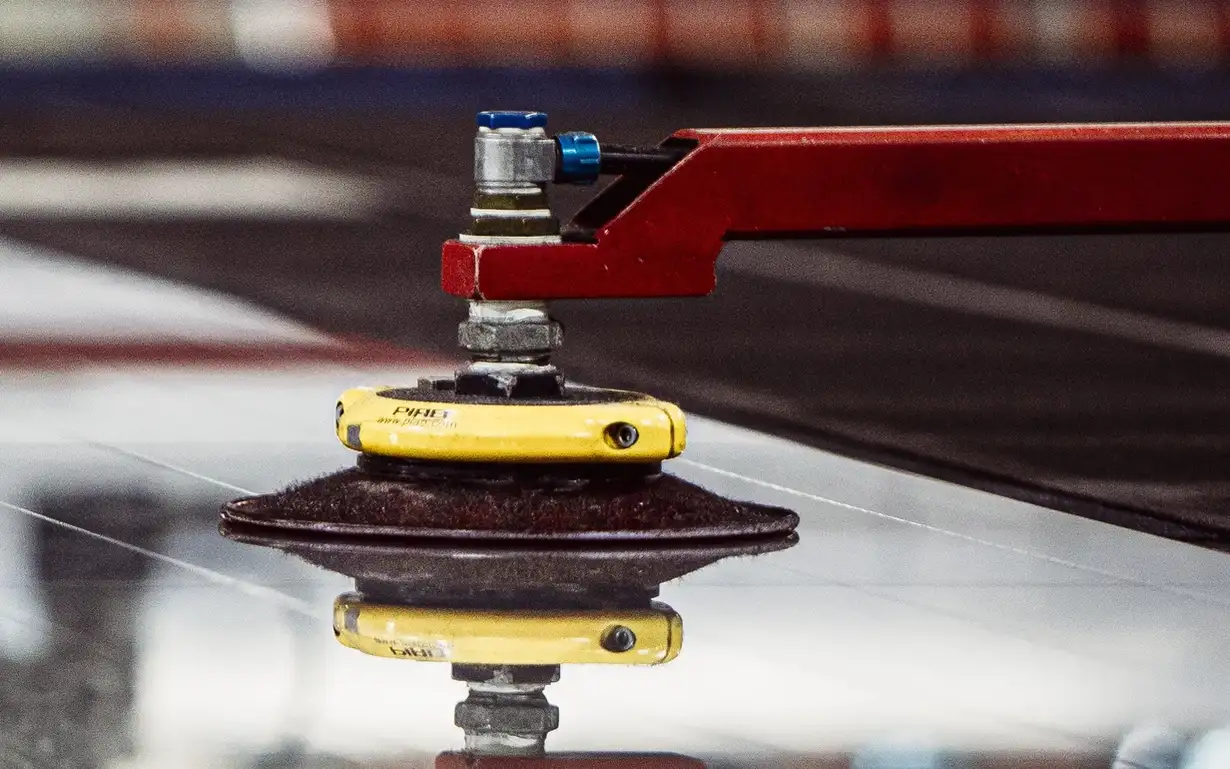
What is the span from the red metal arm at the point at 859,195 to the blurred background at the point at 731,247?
1.09 ft

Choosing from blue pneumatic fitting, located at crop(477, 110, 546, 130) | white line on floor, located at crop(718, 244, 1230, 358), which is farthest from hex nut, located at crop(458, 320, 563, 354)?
white line on floor, located at crop(718, 244, 1230, 358)

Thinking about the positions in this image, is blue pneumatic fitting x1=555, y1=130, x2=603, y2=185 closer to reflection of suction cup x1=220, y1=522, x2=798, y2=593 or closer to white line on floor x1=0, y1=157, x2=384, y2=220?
reflection of suction cup x1=220, y1=522, x2=798, y2=593

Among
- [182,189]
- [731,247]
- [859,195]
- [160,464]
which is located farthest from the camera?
[182,189]

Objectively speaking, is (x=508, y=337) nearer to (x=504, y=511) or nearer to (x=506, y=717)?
(x=504, y=511)

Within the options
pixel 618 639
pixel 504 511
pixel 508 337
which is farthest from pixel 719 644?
pixel 508 337

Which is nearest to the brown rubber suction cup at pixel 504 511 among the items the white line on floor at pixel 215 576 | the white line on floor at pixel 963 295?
the white line on floor at pixel 215 576

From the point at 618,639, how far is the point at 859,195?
60cm

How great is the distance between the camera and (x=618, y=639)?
58.4 inches

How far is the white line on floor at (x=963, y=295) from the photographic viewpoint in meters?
3.92

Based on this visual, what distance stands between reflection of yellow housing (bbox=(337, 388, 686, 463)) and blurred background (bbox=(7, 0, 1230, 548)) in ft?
1.70

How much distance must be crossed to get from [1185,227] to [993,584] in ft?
1.45

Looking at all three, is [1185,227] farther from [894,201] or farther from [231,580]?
[231,580]

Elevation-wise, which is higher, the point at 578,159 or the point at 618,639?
the point at 578,159

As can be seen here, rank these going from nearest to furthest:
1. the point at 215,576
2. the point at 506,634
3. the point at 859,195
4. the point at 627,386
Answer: the point at 506,634 → the point at 215,576 → the point at 859,195 → the point at 627,386
